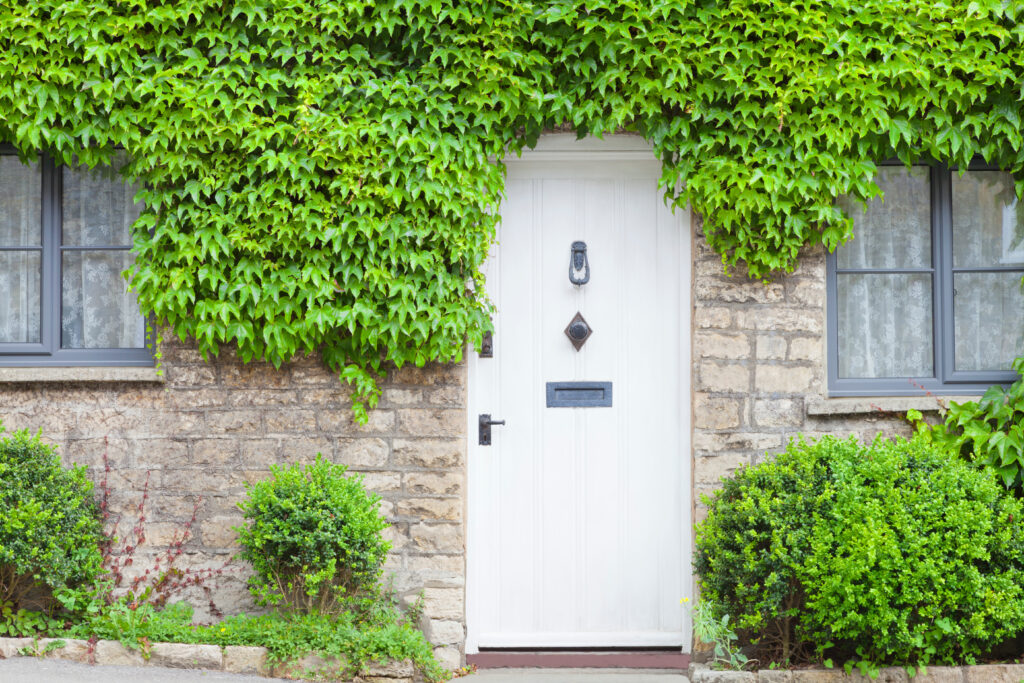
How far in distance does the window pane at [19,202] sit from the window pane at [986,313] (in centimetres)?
566

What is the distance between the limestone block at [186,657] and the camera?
448 centimetres

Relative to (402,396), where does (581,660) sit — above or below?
below

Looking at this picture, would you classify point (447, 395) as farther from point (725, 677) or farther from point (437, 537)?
point (725, 677)

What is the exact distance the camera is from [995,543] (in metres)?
4.35

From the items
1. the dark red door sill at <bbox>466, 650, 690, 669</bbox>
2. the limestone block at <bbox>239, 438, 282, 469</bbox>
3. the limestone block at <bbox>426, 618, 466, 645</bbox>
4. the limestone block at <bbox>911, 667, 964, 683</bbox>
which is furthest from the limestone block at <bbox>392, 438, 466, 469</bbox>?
the limestone block at <bbox>911, 667, 964, 683</bbox>

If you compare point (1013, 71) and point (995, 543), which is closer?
point (995, 543)

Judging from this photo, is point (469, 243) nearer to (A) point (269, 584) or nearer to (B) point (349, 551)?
(B) point (349, 551)

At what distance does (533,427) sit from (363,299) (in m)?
1.25

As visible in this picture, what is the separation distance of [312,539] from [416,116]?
236 cm

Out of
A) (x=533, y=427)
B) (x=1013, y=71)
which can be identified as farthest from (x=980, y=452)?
(x=533, y=427)

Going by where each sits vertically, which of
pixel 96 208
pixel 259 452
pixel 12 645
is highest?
pixel 96 208

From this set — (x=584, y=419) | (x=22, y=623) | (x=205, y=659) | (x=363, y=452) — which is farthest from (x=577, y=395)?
(x=22, y=623)

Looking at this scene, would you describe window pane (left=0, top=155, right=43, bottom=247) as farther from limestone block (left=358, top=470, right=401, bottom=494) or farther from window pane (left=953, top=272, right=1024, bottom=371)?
window pane (left=953, top=272, right=1024, bottom=371)

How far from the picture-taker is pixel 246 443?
5.12 m
